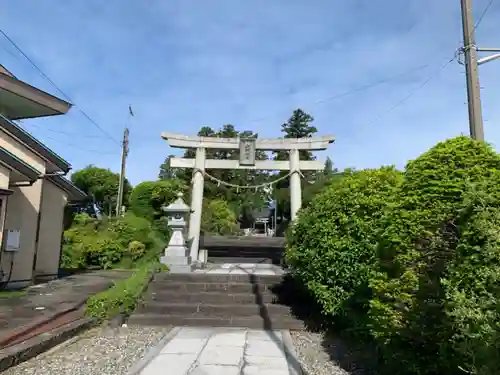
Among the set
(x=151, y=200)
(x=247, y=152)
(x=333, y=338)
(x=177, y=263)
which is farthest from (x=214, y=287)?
(x=151, y=200)

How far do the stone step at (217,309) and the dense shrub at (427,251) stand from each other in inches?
147

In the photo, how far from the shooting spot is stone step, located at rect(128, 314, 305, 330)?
7164mm

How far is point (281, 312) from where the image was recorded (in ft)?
24.8

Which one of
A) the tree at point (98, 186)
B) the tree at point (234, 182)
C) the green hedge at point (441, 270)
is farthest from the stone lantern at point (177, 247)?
the tree at point (98, 186)

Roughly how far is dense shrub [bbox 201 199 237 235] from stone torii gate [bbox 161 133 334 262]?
48.9ft

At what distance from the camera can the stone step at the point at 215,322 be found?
7.16 metres

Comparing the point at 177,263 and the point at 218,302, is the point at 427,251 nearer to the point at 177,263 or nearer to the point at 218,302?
the point at 218,302

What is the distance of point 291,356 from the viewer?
211 inches

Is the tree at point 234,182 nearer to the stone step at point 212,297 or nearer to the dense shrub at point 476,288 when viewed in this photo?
the stone step at point 212,297

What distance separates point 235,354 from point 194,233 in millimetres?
8958

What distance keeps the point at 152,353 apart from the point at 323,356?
227cm

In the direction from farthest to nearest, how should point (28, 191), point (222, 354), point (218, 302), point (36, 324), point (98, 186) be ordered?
point (98, 186) → point (28, 191) → point (218, 302) → point (36, 324) → point (222, 354)

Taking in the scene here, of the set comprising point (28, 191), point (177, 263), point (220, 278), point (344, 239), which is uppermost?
point (28, 191)

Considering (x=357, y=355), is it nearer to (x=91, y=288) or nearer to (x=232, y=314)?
(x=232, y=314)
